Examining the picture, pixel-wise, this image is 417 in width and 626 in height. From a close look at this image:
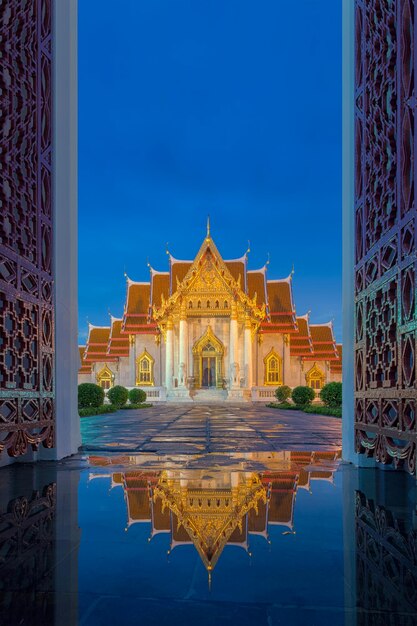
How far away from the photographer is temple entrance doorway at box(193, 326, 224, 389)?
35875 millimetres

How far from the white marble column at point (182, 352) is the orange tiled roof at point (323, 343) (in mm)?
9022

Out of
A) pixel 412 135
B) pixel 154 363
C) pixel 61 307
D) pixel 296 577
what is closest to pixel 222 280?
pixel 154 363

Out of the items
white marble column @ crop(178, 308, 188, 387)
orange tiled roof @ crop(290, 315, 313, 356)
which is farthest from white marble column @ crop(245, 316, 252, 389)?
orange tiled roof @ crop(290, 315, 313, 356)

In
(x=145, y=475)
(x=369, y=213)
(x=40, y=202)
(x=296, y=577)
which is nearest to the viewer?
(x=296, y=577)

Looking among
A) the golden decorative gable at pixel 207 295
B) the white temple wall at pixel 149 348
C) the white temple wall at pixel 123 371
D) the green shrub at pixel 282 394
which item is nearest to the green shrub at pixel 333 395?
the green shrub at pixel 282 394

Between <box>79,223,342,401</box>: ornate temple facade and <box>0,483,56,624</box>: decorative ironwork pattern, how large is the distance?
96.5 feet

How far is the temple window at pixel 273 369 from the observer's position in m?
37.2

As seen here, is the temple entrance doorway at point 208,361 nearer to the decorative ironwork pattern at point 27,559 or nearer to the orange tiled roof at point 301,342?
the orange tiled roof at point 301,342

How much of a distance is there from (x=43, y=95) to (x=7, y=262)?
265 centimetres

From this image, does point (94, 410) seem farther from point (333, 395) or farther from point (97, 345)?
point (97, 345)

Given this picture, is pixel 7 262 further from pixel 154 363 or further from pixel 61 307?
pixel 154 363

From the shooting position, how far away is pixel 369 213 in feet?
21.1

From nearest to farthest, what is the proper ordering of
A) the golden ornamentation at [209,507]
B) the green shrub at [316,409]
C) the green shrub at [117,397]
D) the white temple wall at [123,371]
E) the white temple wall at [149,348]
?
the golden ornamentation at [209,507]
the green shrub at [316,409]
the green shrub at [117,397]
the white temple wall at [149,348]
the white temple wall at [123,371]

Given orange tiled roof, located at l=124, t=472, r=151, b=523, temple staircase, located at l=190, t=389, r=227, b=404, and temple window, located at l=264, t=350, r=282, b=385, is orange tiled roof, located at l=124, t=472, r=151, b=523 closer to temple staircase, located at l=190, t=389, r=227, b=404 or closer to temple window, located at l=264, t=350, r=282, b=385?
temple staircase, located at l=190, t=389, r=227, b=404
